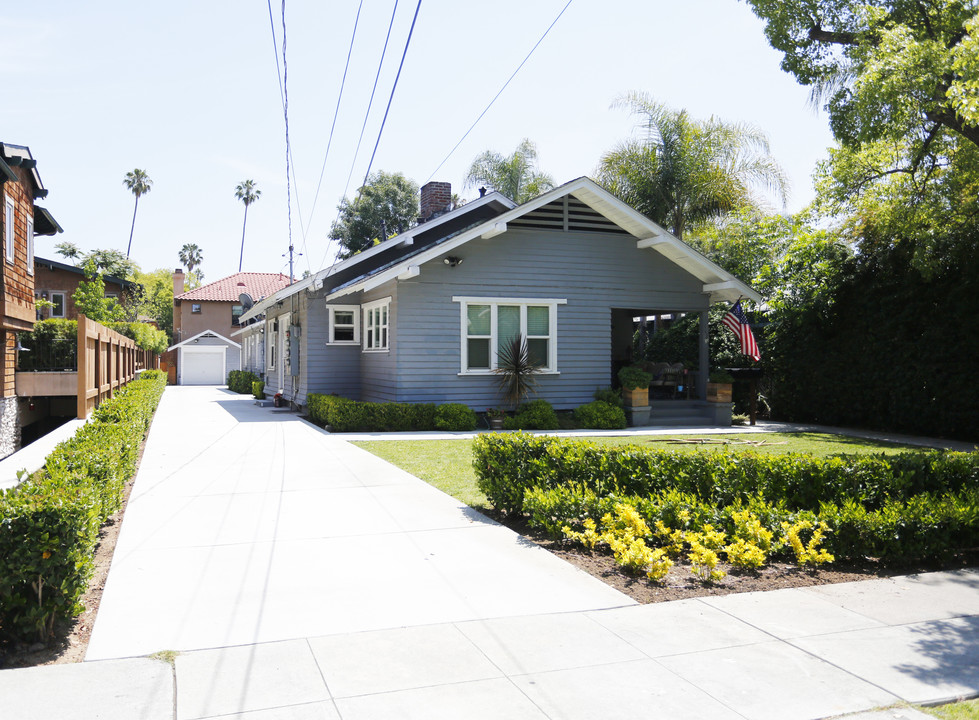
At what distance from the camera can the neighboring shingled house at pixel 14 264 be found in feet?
44.8

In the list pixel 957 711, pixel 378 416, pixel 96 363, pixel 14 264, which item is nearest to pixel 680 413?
pixel 378 416

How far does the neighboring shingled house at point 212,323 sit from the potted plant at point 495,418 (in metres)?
27.8

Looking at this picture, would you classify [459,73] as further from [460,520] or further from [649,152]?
[649,152]

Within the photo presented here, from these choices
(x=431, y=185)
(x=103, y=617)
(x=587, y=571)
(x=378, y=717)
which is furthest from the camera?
(x=431, y=185)

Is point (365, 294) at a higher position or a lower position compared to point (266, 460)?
higher

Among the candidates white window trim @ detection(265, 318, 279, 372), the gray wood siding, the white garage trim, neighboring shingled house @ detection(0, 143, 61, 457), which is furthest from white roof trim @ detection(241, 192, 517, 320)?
the white garage trim

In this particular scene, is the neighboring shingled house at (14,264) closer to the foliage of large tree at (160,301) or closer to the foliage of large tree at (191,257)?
the foliage of large tree at (160,301)

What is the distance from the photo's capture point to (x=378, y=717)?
323 centimetres

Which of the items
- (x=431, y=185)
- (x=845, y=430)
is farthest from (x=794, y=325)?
(x=431, y=185)

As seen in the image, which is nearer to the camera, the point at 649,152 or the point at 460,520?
the point at 460,520

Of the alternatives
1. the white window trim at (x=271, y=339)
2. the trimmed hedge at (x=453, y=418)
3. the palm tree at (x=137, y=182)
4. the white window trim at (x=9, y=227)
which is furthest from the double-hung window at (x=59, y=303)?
the palm tree at (x=137, y=182)

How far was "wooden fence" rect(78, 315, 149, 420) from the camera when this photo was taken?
514 inches

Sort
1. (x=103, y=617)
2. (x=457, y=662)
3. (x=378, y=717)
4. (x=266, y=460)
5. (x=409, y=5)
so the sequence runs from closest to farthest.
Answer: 1. (x=378, y=717)
2. (x=457, y=662)
3. (x=103, y=617)
4. (x=409, y=5)
5. (x=266, y=460)

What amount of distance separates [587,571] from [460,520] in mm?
1819
